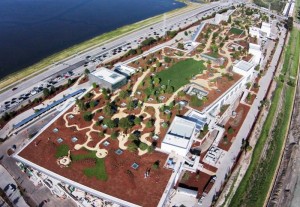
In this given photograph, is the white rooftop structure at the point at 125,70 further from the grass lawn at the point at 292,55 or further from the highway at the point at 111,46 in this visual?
the grass lawn at the point at 292,55

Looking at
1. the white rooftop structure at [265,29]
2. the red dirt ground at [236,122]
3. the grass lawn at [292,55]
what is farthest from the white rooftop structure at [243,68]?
the white rooftop structure at [265,29]

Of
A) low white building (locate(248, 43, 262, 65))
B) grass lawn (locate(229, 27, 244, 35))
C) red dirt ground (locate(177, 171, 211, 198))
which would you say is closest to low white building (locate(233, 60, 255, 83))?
low white building (locate(248, 43, 262, 65))

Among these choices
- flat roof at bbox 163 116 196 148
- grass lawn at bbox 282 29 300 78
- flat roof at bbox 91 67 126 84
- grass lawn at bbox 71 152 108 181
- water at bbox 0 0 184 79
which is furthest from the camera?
water at bbox 0 0 184 79

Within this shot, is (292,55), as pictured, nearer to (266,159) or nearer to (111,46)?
(266,159)

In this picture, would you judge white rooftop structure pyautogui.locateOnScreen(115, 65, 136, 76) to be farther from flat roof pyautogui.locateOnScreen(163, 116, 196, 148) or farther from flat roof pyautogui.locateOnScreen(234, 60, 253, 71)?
flat roof pyautogui.locateOnScreen(234, 60, 253, 71)

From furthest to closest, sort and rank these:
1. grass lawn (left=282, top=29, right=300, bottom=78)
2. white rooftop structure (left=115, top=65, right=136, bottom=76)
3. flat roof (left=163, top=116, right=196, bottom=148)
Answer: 1. grass lawn (left=282, top=29, right=300, bottom=78)
2. white rooftop structure (left=115, top=65, right=136, bottom=76)
3. flat roof (left=163, top=116, right=196, bottom=148)

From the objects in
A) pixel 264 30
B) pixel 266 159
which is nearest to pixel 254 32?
pixel 264 30

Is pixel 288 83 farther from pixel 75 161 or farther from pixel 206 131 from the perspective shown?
pixel 75 161

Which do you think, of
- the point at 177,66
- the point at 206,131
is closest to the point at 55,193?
the point at 206,131
